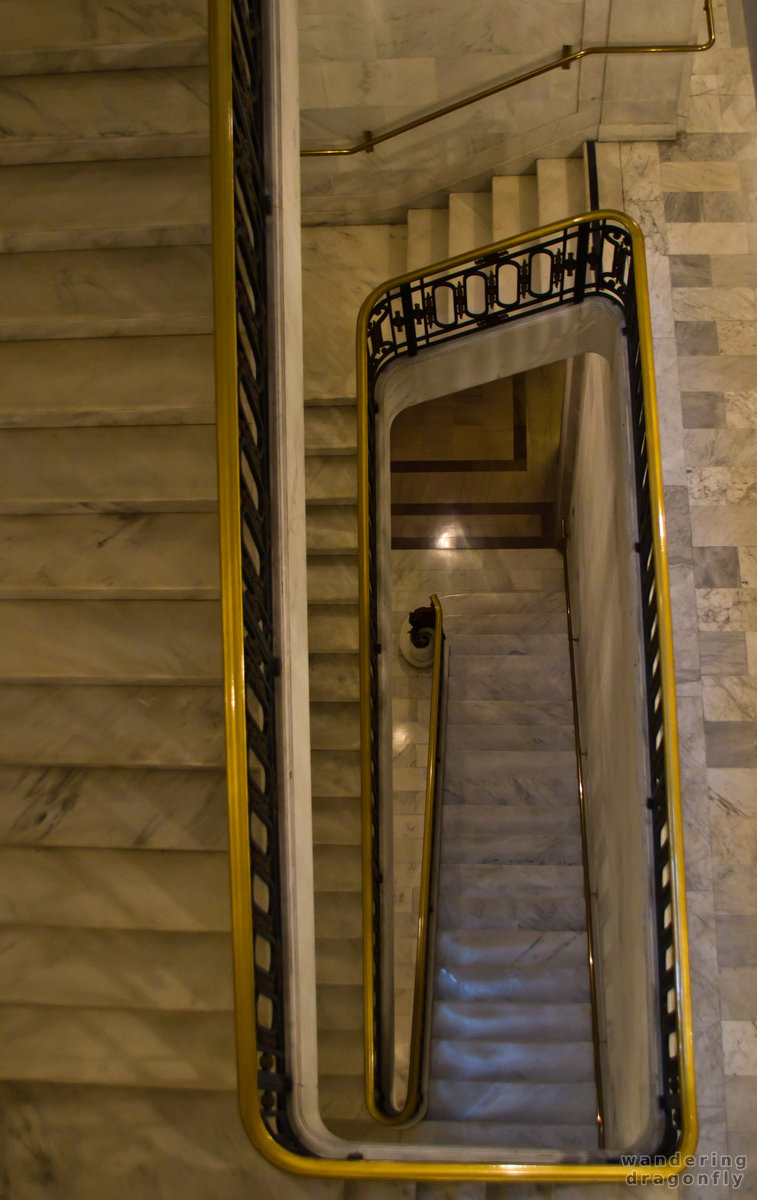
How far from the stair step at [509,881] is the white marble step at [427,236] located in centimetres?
452

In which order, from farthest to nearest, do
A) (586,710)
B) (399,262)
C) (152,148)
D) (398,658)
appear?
(398,658)
(586,710)
(399,262)
(152,148)

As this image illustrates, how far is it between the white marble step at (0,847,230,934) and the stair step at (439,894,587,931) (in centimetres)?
390

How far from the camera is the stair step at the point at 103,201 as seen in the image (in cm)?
300

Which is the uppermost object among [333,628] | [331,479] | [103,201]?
[103,201]

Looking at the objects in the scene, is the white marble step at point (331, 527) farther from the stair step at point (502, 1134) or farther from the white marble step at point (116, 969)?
the stair step at point (502, 1134)

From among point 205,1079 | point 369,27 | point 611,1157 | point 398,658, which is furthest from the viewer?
point 398,658

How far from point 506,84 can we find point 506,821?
205 inches

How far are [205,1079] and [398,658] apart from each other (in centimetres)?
510

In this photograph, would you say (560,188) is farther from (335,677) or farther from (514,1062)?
(514,1062)

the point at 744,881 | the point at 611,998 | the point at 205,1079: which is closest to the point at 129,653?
the point at 205,1079

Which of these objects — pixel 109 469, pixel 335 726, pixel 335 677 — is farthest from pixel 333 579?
pixel 109 469

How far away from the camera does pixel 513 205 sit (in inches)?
227

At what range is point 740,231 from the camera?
5207 mm

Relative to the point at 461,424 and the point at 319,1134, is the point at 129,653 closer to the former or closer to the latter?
the point at 319,1134
